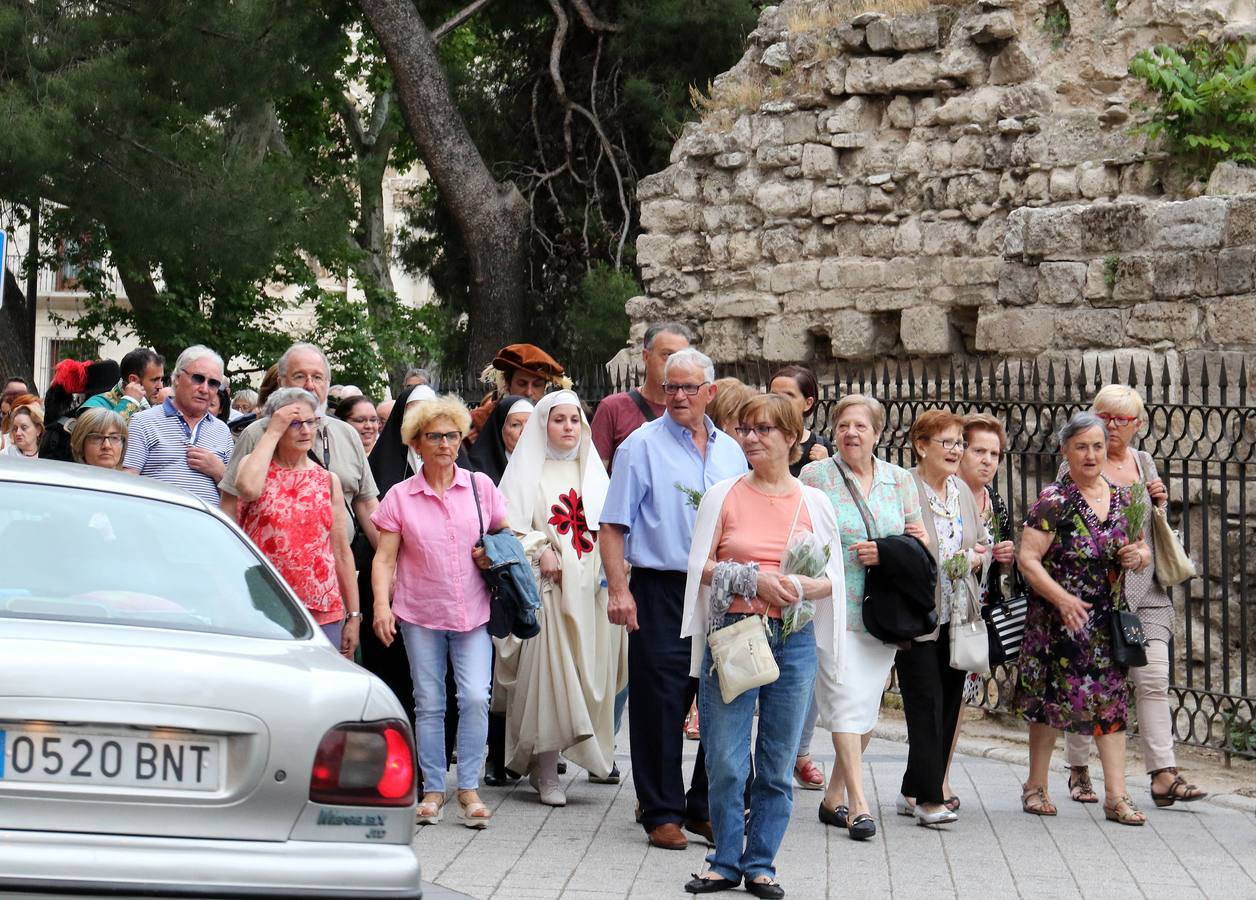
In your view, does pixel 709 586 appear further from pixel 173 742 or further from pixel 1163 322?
pixel 1163 322

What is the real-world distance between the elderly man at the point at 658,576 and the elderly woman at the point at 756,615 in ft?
1.96

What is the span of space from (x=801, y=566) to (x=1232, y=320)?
5.66m

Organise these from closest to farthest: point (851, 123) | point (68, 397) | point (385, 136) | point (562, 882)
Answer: point (562, 882), point (68, 397), point (851, 123), point (385, 136)

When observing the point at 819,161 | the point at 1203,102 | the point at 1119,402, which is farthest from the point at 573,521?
the point at 819,161

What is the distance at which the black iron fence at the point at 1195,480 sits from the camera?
8.77 metres

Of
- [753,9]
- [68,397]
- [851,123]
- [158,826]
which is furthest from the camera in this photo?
[753,9]

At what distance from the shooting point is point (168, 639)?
4.17m

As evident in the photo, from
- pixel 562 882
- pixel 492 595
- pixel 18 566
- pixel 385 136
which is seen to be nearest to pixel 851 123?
pixel 492 595

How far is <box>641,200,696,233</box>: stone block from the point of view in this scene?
49.0 feet

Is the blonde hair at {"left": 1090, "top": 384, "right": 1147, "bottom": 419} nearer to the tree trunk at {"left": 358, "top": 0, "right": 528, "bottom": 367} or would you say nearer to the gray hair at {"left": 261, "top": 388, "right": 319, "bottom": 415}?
the gray hair at {"left": 261, "top": 388, "right": 319, "bottom": 415}

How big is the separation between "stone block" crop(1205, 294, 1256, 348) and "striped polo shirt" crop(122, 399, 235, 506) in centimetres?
619

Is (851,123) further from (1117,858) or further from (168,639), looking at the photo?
(168,639)

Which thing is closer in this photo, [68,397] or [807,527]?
[807,527]

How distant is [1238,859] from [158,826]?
15.0 ft
